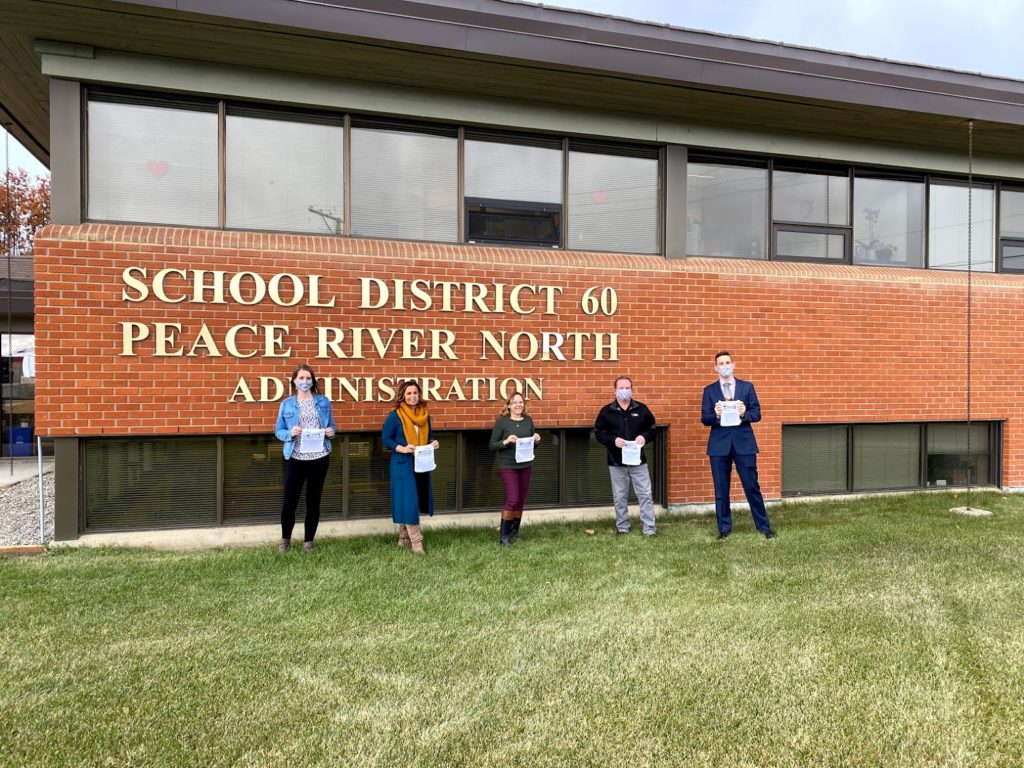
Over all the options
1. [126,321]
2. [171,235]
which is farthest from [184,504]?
[171,235]

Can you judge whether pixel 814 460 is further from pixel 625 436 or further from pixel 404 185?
pixel 404 185

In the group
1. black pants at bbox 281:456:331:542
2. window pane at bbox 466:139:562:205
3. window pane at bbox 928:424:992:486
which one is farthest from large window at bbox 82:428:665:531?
window pane at bbox 928:424:992:486

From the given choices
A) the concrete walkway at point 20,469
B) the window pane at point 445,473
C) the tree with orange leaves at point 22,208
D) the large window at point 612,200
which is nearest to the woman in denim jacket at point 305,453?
the window pane at point 445,473

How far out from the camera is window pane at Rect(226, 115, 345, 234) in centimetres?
663

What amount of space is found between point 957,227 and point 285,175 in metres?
9.55

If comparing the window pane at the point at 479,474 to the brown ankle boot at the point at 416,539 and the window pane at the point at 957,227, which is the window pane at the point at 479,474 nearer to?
the brown ankle boot at the point at 416,539

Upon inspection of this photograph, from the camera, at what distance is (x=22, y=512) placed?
24.1ft

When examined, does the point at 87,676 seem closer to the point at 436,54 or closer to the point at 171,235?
the point at 171,235

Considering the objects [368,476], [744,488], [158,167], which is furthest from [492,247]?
[744,488]

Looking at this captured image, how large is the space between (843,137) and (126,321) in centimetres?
931

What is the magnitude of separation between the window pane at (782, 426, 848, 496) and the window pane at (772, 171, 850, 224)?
2.98m

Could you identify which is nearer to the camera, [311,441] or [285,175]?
[311,441]

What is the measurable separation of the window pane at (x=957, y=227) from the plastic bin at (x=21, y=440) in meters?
17.0

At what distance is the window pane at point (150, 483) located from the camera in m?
6.20
